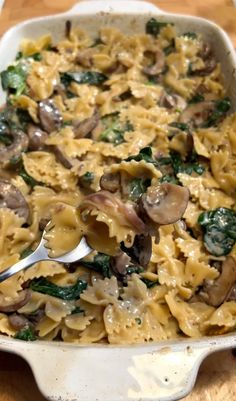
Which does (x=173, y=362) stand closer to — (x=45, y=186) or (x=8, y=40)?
(x=45, y=186)

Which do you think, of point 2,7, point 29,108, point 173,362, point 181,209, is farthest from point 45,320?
point 2,7

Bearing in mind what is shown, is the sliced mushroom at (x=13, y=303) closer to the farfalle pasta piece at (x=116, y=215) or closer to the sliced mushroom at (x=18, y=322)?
the sliced mushroom at (x=18, y=322)

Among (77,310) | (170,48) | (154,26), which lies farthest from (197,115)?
(77,310)

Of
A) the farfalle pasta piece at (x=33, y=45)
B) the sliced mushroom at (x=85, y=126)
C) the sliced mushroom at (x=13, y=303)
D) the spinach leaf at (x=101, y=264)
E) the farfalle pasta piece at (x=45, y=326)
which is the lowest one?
the farfalle pasta piece at (x=45, y=326)

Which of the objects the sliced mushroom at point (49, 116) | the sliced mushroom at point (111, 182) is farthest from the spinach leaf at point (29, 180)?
the sliced mushroom at point (111, 182)

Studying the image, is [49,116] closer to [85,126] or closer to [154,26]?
[85,126]

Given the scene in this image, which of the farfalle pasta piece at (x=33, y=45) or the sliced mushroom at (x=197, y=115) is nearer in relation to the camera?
the sliced mushroom at (x=197, y=115)
